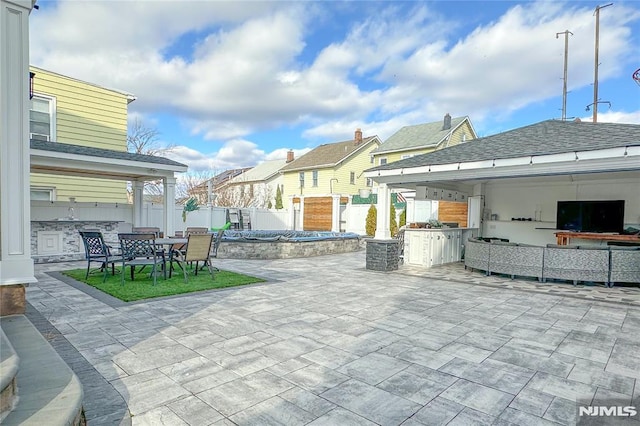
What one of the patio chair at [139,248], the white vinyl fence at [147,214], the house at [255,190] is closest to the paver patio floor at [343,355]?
the patio chair at [139,248]

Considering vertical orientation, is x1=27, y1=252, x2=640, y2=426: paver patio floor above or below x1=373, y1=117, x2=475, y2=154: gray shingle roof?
below

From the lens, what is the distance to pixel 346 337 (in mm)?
3816

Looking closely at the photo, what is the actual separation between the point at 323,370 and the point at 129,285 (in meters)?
4.68

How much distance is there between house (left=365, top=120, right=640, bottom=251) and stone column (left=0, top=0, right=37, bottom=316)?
279 inches

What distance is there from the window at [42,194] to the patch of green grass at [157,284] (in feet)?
13.6

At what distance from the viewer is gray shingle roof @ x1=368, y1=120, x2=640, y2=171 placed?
248 inches

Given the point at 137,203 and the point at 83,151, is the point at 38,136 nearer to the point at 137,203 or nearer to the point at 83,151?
the point at 83,151

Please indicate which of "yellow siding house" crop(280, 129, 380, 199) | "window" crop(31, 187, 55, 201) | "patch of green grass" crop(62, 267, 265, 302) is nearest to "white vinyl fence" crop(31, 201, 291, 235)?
"window" crop(31, 187, 55, 201)

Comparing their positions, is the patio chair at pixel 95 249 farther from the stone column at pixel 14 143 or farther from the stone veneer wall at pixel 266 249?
the stone veneer wall at pixel 266 249

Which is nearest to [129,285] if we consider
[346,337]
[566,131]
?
[346,337]

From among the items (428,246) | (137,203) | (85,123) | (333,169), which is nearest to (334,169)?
(333,169)

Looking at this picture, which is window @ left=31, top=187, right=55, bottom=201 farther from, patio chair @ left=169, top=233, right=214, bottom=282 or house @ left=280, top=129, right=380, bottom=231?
house @ left=280, top=129, right=380, bottom=231

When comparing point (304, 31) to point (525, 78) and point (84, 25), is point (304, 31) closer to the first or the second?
point (84, 25)

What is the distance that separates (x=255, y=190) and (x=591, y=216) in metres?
22.6
